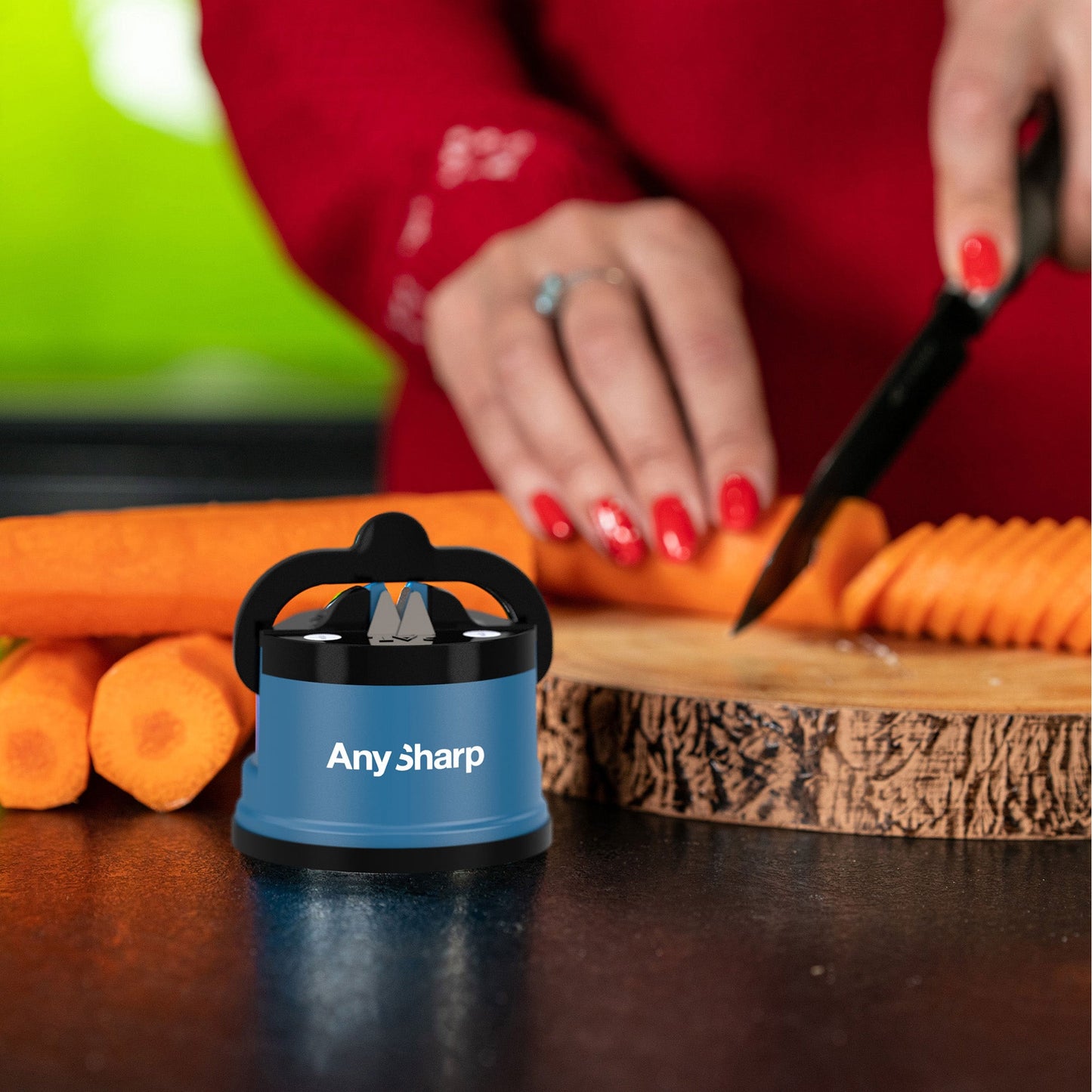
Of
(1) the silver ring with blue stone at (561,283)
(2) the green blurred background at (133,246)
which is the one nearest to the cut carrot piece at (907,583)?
(1) the silver ring with blue stone at (561,283)

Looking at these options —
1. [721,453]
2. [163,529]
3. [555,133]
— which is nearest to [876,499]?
[721,453]

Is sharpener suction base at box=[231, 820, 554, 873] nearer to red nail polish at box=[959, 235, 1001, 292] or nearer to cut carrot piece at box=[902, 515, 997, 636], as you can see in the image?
cut carrot piece at box=[902, 515, 997, 636]

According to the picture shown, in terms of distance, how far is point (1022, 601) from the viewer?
1.15 meters

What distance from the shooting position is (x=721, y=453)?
136cm

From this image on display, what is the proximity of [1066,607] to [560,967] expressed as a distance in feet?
2.09

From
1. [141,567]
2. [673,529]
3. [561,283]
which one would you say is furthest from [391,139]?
[141,567]

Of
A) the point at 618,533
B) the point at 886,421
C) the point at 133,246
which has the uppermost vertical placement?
the point at 133,246

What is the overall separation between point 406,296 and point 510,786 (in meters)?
0.99

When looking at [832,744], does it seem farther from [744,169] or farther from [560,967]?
[744,169]

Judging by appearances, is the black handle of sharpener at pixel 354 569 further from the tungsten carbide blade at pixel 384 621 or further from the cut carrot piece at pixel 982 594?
the cut carrot piece at pixel 982 594

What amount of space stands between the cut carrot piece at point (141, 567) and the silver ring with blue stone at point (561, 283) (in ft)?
1.58

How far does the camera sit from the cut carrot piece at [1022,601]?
1147 mm

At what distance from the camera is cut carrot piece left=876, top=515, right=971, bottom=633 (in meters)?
1.21

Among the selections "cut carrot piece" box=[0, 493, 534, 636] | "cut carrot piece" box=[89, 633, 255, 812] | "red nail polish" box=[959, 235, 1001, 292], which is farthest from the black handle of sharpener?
"red nail polish" box=[959, 235, 1001, 292]
